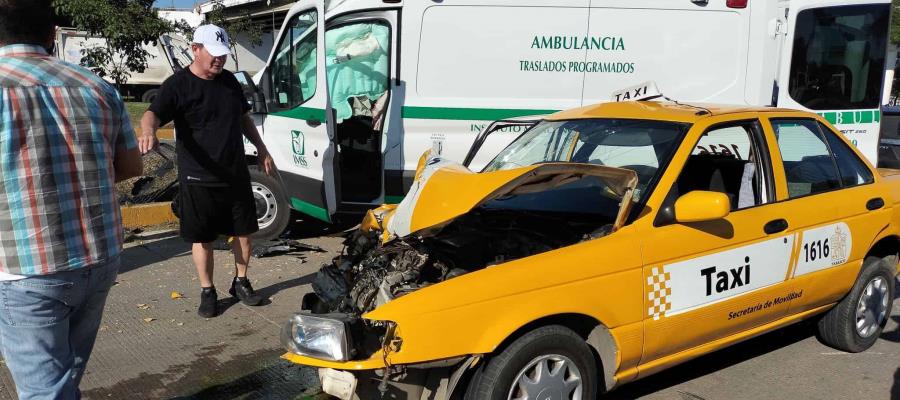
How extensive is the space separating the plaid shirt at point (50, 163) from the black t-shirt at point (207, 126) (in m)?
2.38

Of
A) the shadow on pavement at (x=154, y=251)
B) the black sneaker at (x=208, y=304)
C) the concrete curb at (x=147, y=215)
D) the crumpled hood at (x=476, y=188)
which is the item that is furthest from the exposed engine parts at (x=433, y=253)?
the concrete curb at (x=147, y=215)

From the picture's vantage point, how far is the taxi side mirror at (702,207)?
3.30 meters

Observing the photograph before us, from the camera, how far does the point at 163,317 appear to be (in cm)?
523

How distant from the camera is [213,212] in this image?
504cm

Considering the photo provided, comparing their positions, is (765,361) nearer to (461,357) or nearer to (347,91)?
(461,357)

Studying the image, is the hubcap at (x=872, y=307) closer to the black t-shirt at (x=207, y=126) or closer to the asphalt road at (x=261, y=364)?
the asphalt road at (x=261, y=364)

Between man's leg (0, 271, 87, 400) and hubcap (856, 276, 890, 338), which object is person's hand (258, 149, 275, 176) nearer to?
man's leg (0, 271, 87, 400)

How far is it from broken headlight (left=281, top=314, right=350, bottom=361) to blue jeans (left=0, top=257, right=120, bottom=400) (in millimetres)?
767

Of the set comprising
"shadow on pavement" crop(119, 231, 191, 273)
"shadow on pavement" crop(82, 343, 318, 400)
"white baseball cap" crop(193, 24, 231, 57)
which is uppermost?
"white baseball cap" crop(193, 24, 231, 57)

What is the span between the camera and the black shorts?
500cm

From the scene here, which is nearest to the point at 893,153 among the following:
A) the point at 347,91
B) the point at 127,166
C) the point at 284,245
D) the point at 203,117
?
the point at 347,91

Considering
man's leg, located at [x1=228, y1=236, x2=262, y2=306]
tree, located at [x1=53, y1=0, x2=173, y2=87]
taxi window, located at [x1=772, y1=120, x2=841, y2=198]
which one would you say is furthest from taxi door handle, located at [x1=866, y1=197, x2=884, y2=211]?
tree, located at [x1=53, y1=0, x2=173, y2=87]

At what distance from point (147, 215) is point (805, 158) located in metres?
6.55

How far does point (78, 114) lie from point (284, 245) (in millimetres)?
4804
